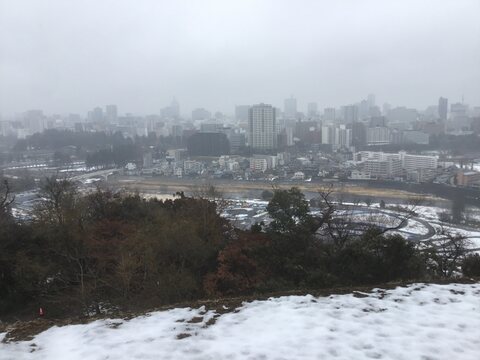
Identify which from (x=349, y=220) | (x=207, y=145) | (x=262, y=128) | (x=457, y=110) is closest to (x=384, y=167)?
(x=207, y=145)

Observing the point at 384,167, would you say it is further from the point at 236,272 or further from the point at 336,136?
the point at 236,272

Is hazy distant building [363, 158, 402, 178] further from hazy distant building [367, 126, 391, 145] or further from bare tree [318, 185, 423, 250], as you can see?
hazy distant building [367, 126, 391, 145]

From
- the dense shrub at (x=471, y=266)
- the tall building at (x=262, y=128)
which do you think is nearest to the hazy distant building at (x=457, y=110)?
the tall building at (x=262, y=128)

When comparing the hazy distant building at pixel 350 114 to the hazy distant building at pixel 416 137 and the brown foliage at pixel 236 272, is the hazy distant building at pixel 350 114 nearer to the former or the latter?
the hazy distant building at pixel 416 137

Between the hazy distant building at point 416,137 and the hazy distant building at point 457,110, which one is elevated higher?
the hazy distant building at point 457,110

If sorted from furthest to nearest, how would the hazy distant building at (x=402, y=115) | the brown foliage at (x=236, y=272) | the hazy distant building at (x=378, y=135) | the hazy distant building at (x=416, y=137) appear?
the hazy distant building at (x=402, y=115), the hazy distant building at (x=378, y=135), the hazy distant building at (x=416, y=137), the brown foliage at (x=236, y=272)

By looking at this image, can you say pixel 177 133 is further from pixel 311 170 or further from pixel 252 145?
pixel 311 170
